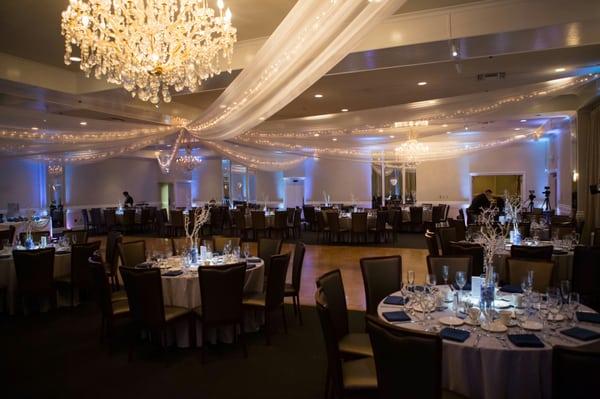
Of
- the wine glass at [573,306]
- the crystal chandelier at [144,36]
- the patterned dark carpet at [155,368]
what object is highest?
the crystal chandelier at [144,36]

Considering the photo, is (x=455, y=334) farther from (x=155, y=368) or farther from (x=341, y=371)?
(x=155, y=368)

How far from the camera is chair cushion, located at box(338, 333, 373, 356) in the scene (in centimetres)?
311

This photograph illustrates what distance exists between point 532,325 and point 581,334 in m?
0.25

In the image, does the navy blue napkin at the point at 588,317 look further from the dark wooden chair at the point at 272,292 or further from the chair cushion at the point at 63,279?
the chair cushion at the point at 63,279

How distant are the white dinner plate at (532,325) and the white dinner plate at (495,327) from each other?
0.41ft

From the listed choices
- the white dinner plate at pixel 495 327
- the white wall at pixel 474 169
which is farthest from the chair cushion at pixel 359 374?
the white wall at pixel 474 169

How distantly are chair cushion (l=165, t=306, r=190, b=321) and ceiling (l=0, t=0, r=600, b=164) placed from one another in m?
3.07

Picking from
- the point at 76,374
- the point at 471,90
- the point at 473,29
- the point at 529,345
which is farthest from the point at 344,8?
the point at 471,90

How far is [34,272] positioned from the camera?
17.4ft

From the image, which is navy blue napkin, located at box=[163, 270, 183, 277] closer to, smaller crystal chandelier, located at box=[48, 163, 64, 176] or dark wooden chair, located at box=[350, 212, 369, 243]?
dark wooden chair, located at box=[350, 212, 369, 243]

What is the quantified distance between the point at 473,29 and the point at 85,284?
5453 mm

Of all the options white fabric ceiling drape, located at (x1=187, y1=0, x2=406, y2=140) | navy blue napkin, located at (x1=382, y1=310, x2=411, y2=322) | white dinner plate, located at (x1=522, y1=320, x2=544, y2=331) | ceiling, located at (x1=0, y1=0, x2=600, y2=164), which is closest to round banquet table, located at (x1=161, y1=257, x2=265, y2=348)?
white fabric ceiling drape, located at (x1=187, y1=0, x2=406, y2=140)

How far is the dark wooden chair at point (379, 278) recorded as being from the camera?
393cm

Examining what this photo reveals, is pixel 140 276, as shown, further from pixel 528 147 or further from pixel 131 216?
pixel 528 147
